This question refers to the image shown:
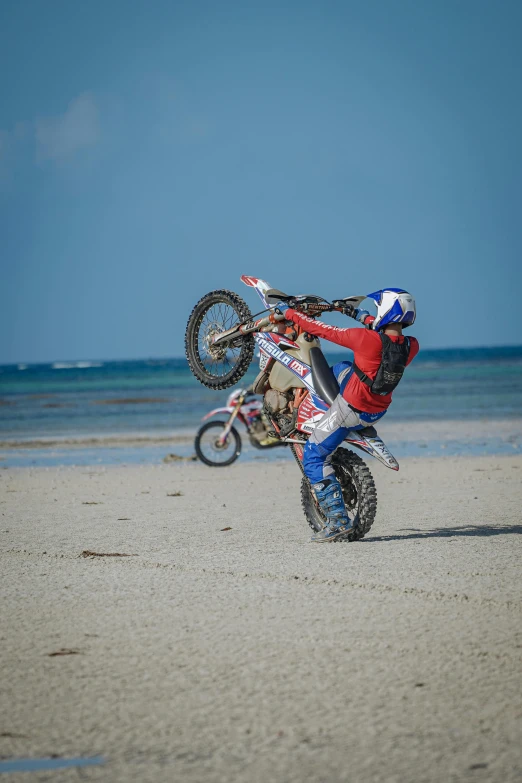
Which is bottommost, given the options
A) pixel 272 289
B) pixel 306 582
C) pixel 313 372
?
pixel 306 582

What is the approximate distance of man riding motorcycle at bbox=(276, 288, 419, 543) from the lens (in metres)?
7.82

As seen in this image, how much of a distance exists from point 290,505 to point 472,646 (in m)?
6.28

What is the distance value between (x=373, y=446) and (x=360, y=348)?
912 mm

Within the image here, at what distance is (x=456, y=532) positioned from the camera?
891cm

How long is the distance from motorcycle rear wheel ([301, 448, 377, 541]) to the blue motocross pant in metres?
0.20

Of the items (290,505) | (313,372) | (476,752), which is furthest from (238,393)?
(476,752)

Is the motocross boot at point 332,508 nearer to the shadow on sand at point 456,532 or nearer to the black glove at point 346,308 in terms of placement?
the shadow on sand at point 456,532

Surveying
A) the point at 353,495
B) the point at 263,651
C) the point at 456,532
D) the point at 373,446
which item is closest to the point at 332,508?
the point at 353,495

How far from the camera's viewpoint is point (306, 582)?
21.7 ft

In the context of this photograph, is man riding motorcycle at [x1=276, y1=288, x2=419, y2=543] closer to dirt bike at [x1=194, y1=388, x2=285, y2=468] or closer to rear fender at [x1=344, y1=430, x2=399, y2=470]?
rear fender at [x1=344, y1=430, x2=399, y2=470]

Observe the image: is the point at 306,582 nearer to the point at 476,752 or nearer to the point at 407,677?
the point at 407,677

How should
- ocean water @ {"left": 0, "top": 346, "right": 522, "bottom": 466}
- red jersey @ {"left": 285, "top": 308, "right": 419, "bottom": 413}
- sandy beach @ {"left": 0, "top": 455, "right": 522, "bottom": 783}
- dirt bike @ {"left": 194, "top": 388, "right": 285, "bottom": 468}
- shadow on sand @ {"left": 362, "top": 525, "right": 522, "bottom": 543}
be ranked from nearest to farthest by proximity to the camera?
sandy beach @ {"left": 0, "top": 455, "right": 522, "bottom": 783}
red jersey @ {"left": 285, "top": 308, "right": 419, "bottom": 413}
shadow on sand @ {"left": 362, "top": 525, "right": 522, "bottom": 543}
dirt bike @ {"left": 194, "top": 388, "right": 285, "bottom": 468}
ocean water @ {"left": 0, "top": 346, "right": 522, "bottom": 466}

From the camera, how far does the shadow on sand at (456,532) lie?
341 inches

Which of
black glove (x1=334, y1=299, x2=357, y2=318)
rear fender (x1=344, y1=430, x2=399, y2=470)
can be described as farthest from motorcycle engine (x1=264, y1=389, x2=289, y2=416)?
black glove (x1=334, y1=299, x2=357, y2=318)
